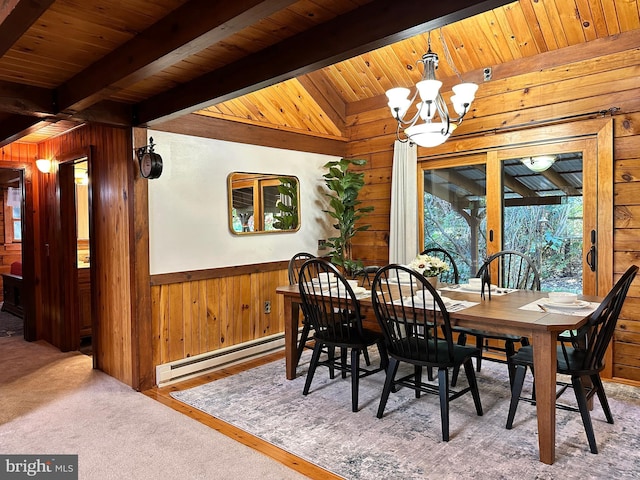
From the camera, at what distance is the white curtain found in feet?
15.4

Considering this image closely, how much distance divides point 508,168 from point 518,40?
1058mm

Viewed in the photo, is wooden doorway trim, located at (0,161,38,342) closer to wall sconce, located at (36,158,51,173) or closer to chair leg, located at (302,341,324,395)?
wall sconce, located at (36,158,51,173)

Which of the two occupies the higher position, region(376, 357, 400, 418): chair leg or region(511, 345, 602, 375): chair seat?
region(511, 345, 602, 375): chair seat

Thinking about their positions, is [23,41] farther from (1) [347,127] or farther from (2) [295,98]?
(1) [347,127]

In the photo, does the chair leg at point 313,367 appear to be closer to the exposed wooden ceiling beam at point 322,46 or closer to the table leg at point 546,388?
the table leg at point 546,388

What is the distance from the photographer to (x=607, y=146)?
3.54 meters

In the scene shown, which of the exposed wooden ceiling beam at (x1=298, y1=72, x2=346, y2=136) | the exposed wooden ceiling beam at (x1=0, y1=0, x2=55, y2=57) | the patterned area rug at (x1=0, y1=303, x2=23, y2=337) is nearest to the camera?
the exposed wooden ceiling beam at (x1=0, y1=0, x2=55, y2=57)

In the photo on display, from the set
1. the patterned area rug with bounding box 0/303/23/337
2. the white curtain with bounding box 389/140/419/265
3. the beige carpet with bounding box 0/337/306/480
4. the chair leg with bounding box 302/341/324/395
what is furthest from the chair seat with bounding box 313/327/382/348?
the patterned area rug with bounding box 0/303/23/337

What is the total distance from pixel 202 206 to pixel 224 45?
1738 mm

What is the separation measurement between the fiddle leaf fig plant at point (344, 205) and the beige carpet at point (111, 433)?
233 centimetres

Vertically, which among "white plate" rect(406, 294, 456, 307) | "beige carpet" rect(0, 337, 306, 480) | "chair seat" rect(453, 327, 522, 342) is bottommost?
"beige carpet" rect(0, 337, 306, 480)

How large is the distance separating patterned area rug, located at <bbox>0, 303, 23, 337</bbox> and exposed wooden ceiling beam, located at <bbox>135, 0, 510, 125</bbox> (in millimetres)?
3890

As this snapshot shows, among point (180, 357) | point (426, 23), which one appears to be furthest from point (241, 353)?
point (426, 23)

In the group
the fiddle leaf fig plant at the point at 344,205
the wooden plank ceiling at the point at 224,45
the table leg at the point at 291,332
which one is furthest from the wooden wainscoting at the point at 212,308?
the wooden plank ceiling at the point at 224,45
